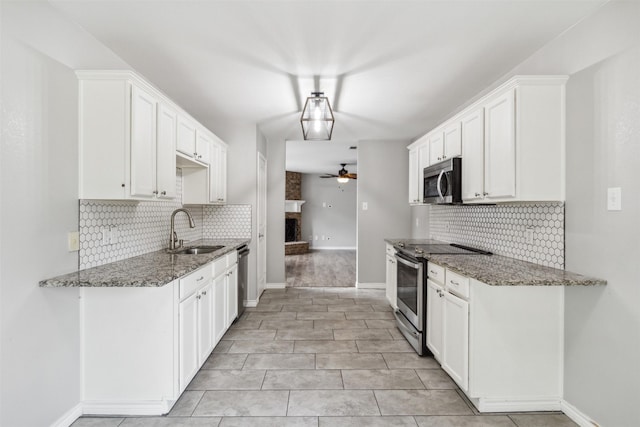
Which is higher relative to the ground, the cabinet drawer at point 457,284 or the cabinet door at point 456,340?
the cabinet drawer at point 457,284

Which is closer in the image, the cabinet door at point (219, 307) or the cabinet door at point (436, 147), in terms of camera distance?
Answer: the cabinet door at point (219, 307)

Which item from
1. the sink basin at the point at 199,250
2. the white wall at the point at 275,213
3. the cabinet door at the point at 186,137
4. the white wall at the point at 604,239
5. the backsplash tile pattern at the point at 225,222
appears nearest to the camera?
the white wall at the point at 604,239

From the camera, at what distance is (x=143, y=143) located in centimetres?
221

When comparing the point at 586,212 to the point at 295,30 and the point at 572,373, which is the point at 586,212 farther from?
the point at 295,30

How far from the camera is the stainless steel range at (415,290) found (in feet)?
9.53

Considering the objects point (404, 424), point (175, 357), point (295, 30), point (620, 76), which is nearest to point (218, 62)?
point (295, 30)

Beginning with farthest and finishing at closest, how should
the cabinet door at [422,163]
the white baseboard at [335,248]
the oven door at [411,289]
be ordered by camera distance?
the white baseboard at [335,248]
the cabinet door at [422,163]
the oven door at [411,289]

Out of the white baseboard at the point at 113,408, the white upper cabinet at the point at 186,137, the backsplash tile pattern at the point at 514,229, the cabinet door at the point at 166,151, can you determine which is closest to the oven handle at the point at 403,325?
the backsplash tile pattern at the point at 514,229

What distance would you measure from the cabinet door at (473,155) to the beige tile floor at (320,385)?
148cm

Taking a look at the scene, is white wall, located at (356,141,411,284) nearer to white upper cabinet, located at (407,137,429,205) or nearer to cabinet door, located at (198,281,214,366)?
white upper cabinet, located at (407,137,429,205)

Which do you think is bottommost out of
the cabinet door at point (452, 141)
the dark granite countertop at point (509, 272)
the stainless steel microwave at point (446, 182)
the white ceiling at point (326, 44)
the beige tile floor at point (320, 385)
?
the beige tile floor at point (320, 385)

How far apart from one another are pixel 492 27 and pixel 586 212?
1.31 m

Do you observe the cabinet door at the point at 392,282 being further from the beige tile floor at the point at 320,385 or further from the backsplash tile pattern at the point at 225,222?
the backsplash tile pattern at the point at 225,222

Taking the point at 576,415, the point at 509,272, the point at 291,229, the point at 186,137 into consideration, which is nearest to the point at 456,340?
the point at 509,272
